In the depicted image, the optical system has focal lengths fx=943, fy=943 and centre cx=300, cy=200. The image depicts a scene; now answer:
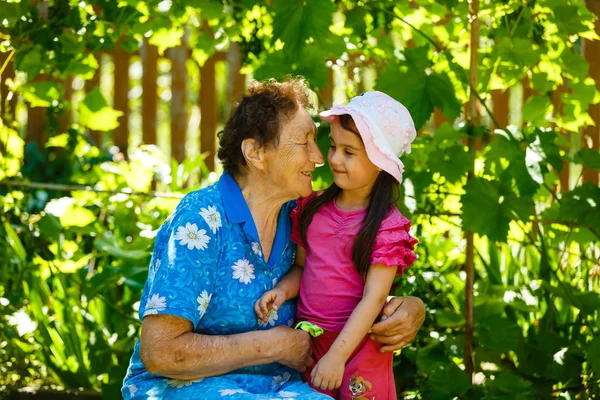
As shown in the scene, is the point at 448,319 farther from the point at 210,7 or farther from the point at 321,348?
the point at 210,7

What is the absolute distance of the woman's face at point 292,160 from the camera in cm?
277

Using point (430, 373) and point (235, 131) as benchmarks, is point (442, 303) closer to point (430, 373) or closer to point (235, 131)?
point (430, 373)

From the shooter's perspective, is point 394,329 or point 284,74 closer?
point 394,329

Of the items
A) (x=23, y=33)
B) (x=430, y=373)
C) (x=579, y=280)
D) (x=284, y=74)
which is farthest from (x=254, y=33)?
(x=579, y=280)

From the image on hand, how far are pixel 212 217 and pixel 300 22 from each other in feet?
2.71

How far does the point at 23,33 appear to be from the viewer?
357 centimetres

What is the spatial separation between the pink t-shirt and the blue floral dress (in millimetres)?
95

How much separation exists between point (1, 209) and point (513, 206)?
226 centimetres

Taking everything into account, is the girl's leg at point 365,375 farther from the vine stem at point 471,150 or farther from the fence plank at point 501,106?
the fence plank at point 501,106

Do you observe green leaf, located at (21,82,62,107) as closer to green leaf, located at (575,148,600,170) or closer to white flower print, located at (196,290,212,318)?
white flower print, located at (196,290,212,318)

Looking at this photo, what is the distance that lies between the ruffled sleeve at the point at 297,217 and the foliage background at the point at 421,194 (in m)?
0.54

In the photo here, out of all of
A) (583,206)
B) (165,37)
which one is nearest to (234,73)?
(165,37)

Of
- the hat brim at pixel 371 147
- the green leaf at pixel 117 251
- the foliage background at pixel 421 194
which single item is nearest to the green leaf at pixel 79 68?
the foliage background at pixel 421 194

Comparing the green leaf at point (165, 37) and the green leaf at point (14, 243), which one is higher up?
the green leaf at point (165, 37)
